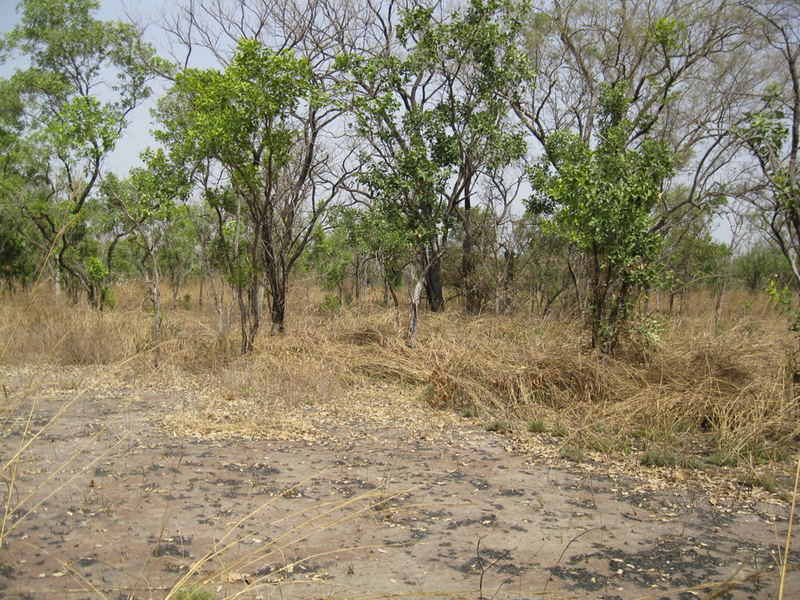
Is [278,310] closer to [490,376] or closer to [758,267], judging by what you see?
[490,376]

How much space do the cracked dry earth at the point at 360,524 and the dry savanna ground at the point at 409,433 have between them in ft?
0.08

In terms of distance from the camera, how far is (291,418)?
621cm

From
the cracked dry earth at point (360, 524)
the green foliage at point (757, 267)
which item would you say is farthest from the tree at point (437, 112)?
the green foliage at point (757, 267)

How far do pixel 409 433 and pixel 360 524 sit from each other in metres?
2.33

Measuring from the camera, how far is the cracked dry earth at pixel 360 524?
114 inches

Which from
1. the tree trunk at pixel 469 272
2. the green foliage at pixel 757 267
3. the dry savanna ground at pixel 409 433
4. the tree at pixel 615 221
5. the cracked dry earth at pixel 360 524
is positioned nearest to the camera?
the cracked dry earth at pixel 360 524

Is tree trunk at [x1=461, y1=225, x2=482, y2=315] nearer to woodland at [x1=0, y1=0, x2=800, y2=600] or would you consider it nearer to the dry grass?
woodland at [x1=0, y1=0, x2=800, y2=600]

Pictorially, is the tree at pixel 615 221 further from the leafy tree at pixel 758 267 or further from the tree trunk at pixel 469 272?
the leafy tree at pixel 758 267

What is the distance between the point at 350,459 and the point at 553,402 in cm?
254

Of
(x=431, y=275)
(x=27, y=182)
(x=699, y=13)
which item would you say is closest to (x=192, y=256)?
(x=27, y=182)

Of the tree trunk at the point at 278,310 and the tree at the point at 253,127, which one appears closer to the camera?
the tree at the point at 253,127

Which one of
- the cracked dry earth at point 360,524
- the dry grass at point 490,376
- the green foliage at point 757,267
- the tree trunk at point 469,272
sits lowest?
the cracked dry earth at point 360,524

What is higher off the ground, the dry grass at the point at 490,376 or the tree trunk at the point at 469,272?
the tree trunk at the point at 469,272

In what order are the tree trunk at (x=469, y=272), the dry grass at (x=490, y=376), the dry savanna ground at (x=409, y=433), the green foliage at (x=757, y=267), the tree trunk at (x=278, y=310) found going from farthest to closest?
the green foliage at (x=757, y=267) < the tree trunk at (x=469, y=272) < the tree trunk at (x=278, y=310) < the dry grass at (x=490, y=376) < the dry savanna ground at (x=409, y=433)
